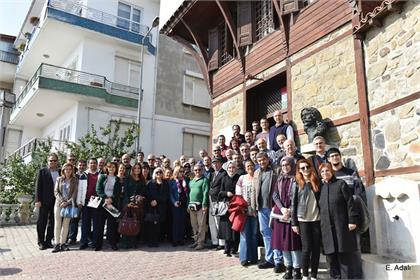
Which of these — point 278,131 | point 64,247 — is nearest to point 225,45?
point 278,131

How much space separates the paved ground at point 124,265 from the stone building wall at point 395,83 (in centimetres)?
217

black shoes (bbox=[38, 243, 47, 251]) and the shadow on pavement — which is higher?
black shoes (bbox=[38, 243, 47, 251])

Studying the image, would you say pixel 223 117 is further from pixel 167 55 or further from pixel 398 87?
pixel 167 55

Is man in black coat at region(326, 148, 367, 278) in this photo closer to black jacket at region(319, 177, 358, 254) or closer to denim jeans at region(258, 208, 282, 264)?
black jacket at region(319, 177, 358, 254)

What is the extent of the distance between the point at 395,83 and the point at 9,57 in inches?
1049

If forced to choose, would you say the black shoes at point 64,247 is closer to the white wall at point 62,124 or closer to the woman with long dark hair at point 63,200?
the woman with long dark hair at point 63,200

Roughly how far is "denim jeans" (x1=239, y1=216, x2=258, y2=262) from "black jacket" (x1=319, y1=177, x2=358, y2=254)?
4.98 feet

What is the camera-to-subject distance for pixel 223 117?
1048 centimetres

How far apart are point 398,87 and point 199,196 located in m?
4.19

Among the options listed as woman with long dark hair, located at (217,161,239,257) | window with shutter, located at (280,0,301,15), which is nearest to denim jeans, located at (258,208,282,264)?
woman with long dark hair, located at (217,161,239,257)

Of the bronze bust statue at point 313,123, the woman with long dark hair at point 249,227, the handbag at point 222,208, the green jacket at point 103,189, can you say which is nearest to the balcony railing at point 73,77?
the green jacket at point 103,189

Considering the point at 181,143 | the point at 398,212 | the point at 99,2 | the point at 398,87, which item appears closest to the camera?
the point at 398,212

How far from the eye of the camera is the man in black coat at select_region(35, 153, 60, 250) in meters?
7.15

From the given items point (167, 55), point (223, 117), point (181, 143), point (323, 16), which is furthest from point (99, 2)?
point (323, 16)
